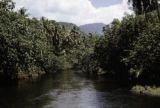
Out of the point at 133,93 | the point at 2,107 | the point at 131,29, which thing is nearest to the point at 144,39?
the point at 133,93

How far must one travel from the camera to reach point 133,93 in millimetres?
62281

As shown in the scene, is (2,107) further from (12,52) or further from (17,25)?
(17,25)

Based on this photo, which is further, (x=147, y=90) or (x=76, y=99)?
(x=147, y=90)

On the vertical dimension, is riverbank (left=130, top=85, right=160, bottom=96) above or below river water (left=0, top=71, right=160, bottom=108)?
above

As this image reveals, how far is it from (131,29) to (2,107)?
139 feet

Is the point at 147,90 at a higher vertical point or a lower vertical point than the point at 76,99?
higher

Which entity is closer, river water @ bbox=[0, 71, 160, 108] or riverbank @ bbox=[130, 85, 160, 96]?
river water @ bbox=[0, 71, 160, 108]

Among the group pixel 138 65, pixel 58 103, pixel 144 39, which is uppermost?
pixel 144 39

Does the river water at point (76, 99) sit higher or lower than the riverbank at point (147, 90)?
lower

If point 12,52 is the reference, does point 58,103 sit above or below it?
below

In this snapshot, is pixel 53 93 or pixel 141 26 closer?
pixel 53 93

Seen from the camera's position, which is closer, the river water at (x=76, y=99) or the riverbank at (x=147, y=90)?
the river water at (x=76, y=99)

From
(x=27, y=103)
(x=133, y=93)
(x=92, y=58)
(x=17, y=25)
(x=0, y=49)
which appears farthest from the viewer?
(x=92, y=58)

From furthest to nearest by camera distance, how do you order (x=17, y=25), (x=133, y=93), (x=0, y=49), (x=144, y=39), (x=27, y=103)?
(x=17, y=25)
(x=0, y=49)
(x=144, y=39)
(x=133, y=93)
(x=27, y=103)
